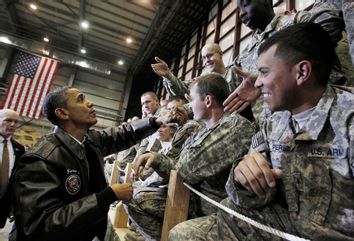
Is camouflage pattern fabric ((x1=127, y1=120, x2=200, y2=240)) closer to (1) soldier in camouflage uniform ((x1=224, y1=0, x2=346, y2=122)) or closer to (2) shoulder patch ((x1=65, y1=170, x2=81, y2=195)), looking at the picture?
(2) shoulder patch ((x1=65, y1=170, x2=81, y2=195))

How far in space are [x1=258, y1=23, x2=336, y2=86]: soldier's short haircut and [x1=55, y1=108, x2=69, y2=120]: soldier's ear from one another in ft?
4.80

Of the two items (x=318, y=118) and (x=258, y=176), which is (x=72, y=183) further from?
(x=318, y=118)

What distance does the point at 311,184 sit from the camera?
0.76 metres

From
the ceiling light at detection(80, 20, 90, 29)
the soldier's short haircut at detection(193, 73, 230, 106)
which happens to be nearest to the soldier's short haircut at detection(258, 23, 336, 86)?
the soldier's short haircut at detection(193, 73, 230, 106)

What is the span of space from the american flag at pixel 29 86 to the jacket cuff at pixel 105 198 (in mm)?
8627

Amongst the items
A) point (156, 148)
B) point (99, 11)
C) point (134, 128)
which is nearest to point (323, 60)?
point (134, 128)

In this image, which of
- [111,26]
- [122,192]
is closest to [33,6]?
[111,26]

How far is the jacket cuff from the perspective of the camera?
132 centimetres

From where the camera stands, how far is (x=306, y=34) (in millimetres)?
905

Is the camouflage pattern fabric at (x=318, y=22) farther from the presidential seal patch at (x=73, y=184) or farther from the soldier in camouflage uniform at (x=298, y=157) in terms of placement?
the presidential seal patch at (x=73, y=184)

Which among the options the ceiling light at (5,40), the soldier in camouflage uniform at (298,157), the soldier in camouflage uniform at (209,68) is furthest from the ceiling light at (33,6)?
the soldier in camouflage uniform at (298,157)

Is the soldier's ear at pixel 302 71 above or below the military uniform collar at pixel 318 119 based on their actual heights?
above

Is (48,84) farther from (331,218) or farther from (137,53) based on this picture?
(331,218)

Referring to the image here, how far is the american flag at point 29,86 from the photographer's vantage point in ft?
27.7
